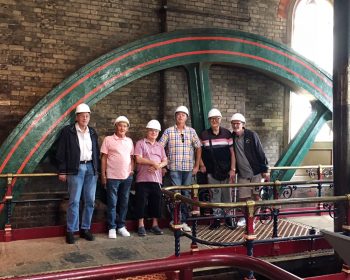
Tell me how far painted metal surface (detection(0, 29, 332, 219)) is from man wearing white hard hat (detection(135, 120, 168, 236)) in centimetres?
118

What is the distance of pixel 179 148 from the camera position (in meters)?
5.42

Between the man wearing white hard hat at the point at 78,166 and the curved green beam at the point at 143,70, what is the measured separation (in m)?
0.81

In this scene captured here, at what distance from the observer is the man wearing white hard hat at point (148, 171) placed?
528 cm

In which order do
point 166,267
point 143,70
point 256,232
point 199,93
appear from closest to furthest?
point 166,267 < point 256,232 < point 143,70 < point 199,93

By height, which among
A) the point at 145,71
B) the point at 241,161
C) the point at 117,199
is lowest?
the point at 117,199

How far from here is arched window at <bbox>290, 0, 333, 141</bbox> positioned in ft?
27.3

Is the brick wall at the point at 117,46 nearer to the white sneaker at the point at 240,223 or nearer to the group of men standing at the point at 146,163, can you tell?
the group of men standing at the point at 146,163

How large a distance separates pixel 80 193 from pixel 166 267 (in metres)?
3.27

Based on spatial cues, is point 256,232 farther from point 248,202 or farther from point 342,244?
point 342,244

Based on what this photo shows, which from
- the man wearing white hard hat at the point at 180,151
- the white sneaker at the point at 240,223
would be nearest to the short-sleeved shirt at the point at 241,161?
the man wearing white hard hat at the point at 180,151

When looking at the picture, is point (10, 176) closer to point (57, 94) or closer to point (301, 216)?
point (57, 94)

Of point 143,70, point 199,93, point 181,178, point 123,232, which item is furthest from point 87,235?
point 199,93

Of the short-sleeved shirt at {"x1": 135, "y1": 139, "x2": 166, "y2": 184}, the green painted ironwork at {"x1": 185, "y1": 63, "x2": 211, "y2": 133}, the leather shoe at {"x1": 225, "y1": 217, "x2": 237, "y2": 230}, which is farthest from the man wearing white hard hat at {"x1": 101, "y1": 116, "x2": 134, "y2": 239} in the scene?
the green painted ironwork at {"x1": 185, "y1": 63, "x2": 211, "y2": 133}

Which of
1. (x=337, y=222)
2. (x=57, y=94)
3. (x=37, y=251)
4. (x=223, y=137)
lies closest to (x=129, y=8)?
(x=57, y=94)
